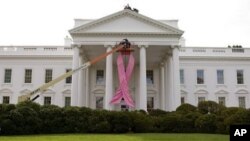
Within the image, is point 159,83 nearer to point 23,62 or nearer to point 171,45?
point 171,45

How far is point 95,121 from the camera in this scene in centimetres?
2436

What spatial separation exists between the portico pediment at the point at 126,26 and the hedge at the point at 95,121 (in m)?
14.5

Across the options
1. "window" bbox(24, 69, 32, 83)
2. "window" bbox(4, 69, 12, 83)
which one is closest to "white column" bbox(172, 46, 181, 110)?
"window" bbox(24, 69, 32, 83)

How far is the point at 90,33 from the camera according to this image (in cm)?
3800

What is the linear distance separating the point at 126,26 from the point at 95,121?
16927 millimetres

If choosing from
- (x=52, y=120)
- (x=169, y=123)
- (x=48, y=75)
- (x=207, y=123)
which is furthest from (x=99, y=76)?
(x=207, y=123)

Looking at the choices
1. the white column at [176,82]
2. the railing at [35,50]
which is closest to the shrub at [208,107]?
the white column at [176,82]

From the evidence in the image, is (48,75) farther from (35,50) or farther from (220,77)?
(220,77)

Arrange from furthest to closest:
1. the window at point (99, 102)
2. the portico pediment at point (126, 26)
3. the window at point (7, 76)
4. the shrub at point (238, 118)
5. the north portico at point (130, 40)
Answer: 1. the window at point (7, 76)
2. the window at point (99, 102)
3. the portico pediment at point (126, 26)
4. the north portico at point (130, 40)
5. the shrub at point (238, 118)

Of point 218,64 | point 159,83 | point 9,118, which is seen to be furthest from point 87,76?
point 9,118

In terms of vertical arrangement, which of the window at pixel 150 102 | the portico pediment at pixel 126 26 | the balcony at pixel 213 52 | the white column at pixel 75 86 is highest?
the portico pediment at pixel 126 26

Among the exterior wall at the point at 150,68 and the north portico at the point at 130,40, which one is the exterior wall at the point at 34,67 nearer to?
the exterior wall at the point at 150,68

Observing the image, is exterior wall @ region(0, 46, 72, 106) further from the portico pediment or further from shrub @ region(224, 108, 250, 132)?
shrub @ region(224, 108, 250, 132)

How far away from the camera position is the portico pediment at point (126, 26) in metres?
37.9
